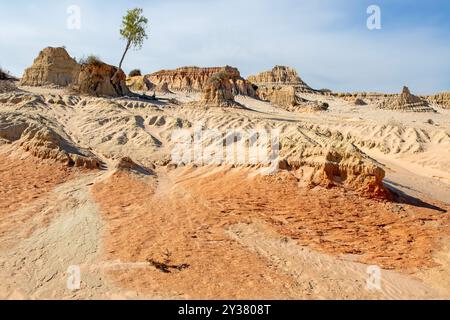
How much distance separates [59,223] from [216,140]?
722 cm

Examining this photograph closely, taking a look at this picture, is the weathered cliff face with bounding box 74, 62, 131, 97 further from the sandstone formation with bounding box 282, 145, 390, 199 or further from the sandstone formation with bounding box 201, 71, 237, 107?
the sandstone formation with bounding box 282, 145, 390, 199

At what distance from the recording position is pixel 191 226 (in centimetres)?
916

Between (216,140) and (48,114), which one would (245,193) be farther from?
(48,114)

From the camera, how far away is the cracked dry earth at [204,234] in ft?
22.8

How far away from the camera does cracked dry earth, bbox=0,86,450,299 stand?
6938 mm

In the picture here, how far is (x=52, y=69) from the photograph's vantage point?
2970 cm

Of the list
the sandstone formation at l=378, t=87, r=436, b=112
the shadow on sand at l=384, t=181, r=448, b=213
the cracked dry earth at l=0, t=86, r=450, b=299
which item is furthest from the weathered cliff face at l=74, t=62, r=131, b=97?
the sandstone formation at l=378, t=87, r=436, b=112

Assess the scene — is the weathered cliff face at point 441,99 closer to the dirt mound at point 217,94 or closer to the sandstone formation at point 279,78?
the sandstone formation at point 279,78

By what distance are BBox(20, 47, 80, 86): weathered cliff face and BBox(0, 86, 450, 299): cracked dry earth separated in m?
15.8

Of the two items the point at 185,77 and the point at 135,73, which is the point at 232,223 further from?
the point at 185,77

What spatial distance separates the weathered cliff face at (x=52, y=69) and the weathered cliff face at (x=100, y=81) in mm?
4428

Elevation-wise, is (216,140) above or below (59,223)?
above

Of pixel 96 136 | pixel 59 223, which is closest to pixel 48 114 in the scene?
pixel 96 136

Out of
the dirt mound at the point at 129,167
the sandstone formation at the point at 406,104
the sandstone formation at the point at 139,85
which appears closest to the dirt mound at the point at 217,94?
the dirt mound at the point at 129,167
